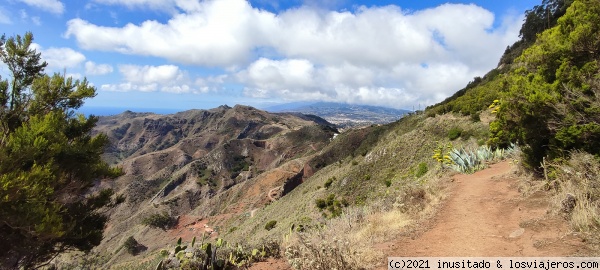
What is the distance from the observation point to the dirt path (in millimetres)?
5510

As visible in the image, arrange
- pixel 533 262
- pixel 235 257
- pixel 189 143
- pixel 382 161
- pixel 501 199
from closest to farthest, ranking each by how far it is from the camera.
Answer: pixel 533 262 → pixel 235 257 → pixel 501 199 → pixel 382 161 → pixel 189 143

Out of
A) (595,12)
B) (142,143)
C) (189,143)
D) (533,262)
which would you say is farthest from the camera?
(142,143)

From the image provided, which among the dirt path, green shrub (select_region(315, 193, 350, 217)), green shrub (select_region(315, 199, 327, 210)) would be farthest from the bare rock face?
the dirt path

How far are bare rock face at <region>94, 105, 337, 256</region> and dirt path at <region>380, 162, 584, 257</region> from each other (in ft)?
100

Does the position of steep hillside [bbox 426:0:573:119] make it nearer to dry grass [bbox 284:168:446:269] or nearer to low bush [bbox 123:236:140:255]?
dry grass [bbox 284:168:446:269]

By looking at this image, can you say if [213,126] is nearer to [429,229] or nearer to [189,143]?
[189,143]

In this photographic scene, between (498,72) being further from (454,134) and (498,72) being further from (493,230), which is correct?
(493,230)

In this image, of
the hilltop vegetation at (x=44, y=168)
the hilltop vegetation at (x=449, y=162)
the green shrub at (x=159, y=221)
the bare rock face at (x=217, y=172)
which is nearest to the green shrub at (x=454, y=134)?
the hilltop vegetation at (x=449, y=162)

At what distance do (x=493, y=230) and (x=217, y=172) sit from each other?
91.1 meters

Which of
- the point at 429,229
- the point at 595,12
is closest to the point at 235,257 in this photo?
the point at 429,229

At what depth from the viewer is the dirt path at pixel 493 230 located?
5510 millimetres

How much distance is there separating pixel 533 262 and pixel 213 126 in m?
171

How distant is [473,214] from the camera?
25.7ft

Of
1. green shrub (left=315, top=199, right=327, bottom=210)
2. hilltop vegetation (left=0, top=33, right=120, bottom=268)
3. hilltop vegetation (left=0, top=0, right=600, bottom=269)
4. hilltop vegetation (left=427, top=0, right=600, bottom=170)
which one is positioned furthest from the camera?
green shrub (left=315, top=199, right=327, bottom=210)
